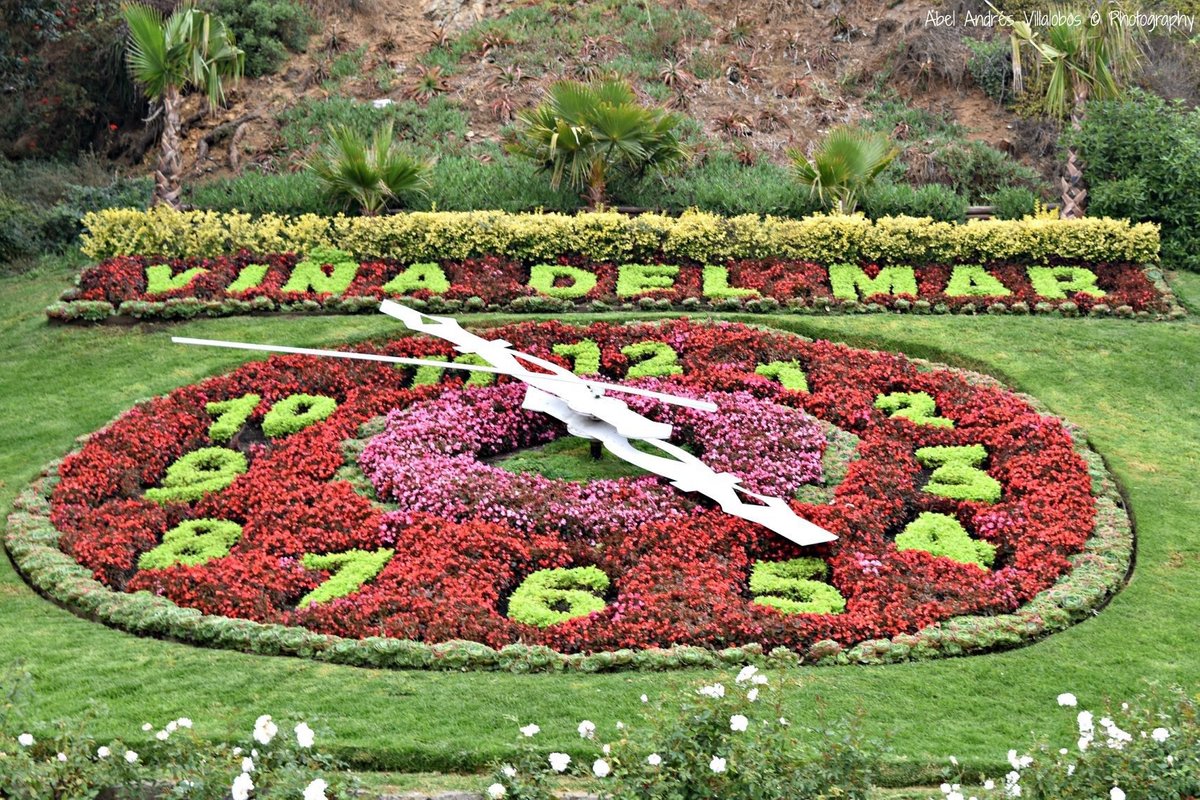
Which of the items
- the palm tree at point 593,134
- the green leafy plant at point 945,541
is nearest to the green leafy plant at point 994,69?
the palm tree at point 593,134

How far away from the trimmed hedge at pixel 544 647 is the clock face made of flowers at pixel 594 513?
32mm

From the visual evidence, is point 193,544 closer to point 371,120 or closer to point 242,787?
point 242,787

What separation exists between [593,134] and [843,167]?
3417 millimetres

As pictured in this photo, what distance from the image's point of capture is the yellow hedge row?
787 inches

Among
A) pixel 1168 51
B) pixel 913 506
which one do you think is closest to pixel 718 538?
pixel 913 506

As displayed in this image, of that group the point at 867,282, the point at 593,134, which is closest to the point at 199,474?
the point at 593,134

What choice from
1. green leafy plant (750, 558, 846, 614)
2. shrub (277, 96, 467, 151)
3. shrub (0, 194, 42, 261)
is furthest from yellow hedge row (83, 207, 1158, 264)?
green leafy plant (750, 558, 846, 614)

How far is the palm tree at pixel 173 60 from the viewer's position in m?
20.7

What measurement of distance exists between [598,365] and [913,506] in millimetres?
4427

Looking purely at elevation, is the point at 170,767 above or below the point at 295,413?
above

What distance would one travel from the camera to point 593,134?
20578 mm

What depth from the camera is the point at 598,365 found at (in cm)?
1728

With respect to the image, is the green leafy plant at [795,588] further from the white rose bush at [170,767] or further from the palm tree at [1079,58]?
the palm tree at [1079,58]

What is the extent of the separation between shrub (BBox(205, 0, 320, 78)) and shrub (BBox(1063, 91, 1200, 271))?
42.2ft
